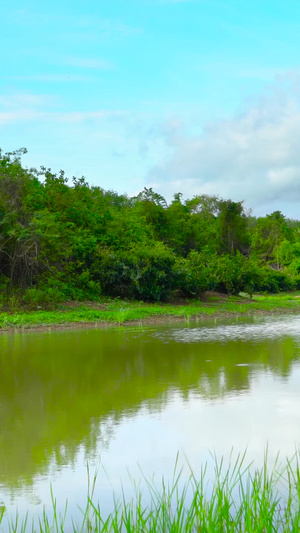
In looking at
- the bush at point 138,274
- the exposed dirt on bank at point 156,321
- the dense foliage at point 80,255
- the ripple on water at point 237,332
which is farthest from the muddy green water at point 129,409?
the bush at point 138,274

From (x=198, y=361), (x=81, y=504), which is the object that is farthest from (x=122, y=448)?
(x=198, y=361)

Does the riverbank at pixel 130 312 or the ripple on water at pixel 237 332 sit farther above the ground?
the riverbank at pixel 130 312

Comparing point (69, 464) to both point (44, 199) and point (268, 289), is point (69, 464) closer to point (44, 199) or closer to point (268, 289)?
point (44, 199)

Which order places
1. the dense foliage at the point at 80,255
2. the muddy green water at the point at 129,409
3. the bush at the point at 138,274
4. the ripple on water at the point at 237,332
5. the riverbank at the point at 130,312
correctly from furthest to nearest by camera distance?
the bush at the point at 138,274, the dense foliage at the point at 80,255, the riverbank at the point at 130,312, the ripple on water at the point at 237,332, the muddy green water at the point at 129,409

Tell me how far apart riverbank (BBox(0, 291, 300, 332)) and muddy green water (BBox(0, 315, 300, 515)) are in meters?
3.29

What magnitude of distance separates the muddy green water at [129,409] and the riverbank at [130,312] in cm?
329

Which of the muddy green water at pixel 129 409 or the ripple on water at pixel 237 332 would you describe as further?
the ripple on water at pixel 237 332

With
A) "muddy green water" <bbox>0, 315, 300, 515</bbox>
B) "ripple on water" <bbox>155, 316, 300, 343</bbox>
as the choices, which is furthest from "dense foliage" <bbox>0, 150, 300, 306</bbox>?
"muddy green water" <bbox>0, 315, 300, 515</bbox>

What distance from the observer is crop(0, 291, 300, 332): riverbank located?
1702 cm

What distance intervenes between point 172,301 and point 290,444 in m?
17.9

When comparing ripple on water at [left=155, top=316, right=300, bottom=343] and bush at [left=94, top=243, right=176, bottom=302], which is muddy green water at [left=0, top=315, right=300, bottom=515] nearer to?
ripple on water at [left=155, top=316, right=300, bottom=343]

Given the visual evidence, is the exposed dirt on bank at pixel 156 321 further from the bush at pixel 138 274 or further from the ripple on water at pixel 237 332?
the bush at pixel 138 274

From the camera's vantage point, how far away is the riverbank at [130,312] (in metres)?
17.0

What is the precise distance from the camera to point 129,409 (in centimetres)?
722
